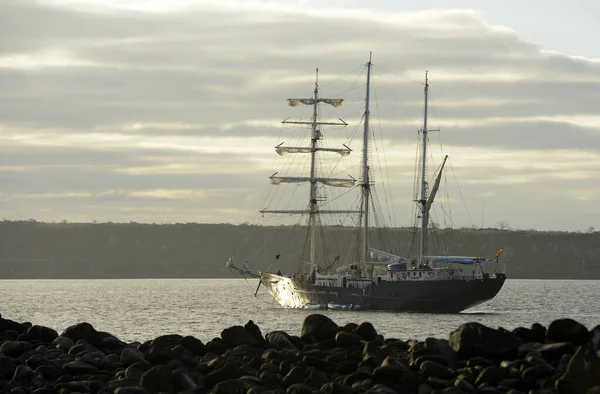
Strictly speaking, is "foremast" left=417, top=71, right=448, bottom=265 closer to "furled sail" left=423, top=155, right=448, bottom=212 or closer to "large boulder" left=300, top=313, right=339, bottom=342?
"furled sail" left=423, top=155, right=448, bottom=212

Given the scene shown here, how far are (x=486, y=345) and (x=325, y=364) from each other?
358 cm

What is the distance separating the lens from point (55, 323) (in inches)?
3091

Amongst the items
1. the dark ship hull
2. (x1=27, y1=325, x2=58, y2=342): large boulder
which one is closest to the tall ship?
the dark ship hull

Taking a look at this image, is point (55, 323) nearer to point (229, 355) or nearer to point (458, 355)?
point (229, 355)

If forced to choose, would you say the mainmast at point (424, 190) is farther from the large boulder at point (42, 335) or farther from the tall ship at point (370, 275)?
the large boulder at point (42, 335)

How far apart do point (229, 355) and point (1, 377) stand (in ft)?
17.6

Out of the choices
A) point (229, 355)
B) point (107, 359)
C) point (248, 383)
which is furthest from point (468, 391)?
point (107, 359)

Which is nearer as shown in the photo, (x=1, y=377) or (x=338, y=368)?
(x=338, y=368)

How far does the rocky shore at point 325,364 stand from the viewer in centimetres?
2177

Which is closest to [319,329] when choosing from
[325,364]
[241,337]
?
[241,337]

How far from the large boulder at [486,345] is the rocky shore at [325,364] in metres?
0.02

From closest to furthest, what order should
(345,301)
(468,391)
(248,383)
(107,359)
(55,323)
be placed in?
(468,391) → (248,383) → (107,359) → (55,323) → (345,301)

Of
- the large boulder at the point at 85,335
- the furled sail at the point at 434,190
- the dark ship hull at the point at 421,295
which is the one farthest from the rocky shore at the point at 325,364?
the furled sail at the point at 434,190

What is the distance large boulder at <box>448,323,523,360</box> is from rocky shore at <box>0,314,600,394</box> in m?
0.02
